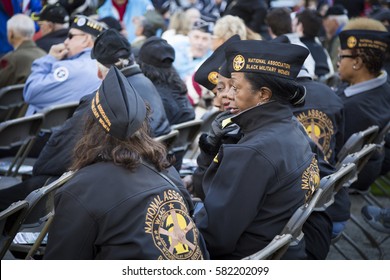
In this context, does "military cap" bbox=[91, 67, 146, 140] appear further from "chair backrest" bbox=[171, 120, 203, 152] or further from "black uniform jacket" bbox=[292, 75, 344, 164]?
"chair backrest" bbox=[171, 120, 203, 152]

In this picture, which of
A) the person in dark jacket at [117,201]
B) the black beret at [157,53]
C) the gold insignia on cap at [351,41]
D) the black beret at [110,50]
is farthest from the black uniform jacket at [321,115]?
the person in dark jacket at [117,201]

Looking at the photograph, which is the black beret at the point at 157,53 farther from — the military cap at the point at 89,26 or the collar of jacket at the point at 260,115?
the collar of jacket at the point at 260,115

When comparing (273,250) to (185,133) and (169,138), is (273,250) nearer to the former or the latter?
(169,138)

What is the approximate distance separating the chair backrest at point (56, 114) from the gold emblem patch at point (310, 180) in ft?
8.96

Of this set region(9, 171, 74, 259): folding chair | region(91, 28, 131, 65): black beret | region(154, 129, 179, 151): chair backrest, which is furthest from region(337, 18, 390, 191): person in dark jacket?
region(9, 171, 74, 259): folding chair

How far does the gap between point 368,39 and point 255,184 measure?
3.07 m

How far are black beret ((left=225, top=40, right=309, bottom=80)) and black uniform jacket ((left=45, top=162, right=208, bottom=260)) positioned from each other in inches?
38.3

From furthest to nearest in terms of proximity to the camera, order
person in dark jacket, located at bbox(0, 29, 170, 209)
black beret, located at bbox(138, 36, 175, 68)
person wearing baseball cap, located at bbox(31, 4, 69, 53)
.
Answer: person wearing baseball cap, located at bbox(31, 4, 69, 53) < black beret, located at bbox(138, 36, 175, 68) < person in dark jacket, located at bbox(0, 29, 170, 209)

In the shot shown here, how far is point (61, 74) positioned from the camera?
6.58m

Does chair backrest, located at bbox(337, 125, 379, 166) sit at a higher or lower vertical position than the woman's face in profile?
lower

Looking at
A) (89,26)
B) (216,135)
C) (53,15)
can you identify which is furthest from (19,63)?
(216,135)

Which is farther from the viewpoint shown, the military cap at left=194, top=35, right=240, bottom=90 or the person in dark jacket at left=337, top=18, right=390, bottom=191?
the person in dark jacket at left=337, top=18, right=390, bottom=191

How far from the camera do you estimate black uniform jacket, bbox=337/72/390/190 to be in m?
6.00
